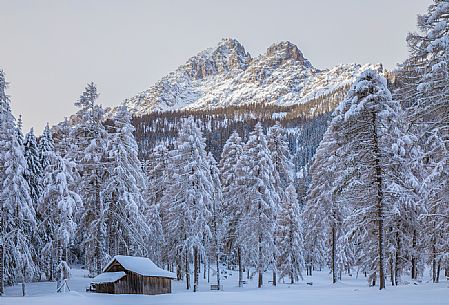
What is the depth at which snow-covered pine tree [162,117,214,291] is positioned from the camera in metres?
38.8

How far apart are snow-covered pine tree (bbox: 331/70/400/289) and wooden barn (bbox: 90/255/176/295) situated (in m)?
14.6

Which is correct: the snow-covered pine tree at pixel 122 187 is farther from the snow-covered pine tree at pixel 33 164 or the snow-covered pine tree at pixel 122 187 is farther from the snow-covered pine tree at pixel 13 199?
the snow-covered pine tree at pixel 33 164

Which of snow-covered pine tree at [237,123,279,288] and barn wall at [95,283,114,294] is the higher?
snow-covered pine tree at [237,123,279,288]

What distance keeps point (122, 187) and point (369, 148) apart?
17.8 meters

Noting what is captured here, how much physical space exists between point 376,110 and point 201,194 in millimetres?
18307

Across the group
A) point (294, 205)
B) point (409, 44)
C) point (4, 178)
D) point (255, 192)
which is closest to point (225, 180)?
point (255, 192)

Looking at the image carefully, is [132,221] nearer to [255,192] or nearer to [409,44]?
[255,192]

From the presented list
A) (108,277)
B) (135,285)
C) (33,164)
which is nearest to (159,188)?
(33,164)

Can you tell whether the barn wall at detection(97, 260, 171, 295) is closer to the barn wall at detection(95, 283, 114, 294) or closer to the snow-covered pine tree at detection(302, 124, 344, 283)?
the barn wall at detection(95, 283, 114, 294)

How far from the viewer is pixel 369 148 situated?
24891mm

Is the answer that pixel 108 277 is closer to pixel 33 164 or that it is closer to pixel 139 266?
pixel 139 266

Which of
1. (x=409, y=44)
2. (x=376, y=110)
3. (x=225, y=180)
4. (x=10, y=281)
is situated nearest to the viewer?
(x=409, y=44)

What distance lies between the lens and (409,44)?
65.3 ft

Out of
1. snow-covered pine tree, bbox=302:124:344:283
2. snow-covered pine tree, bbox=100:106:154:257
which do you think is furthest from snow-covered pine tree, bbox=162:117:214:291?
snow-covered pine tree, bbox=302:124:344:283
